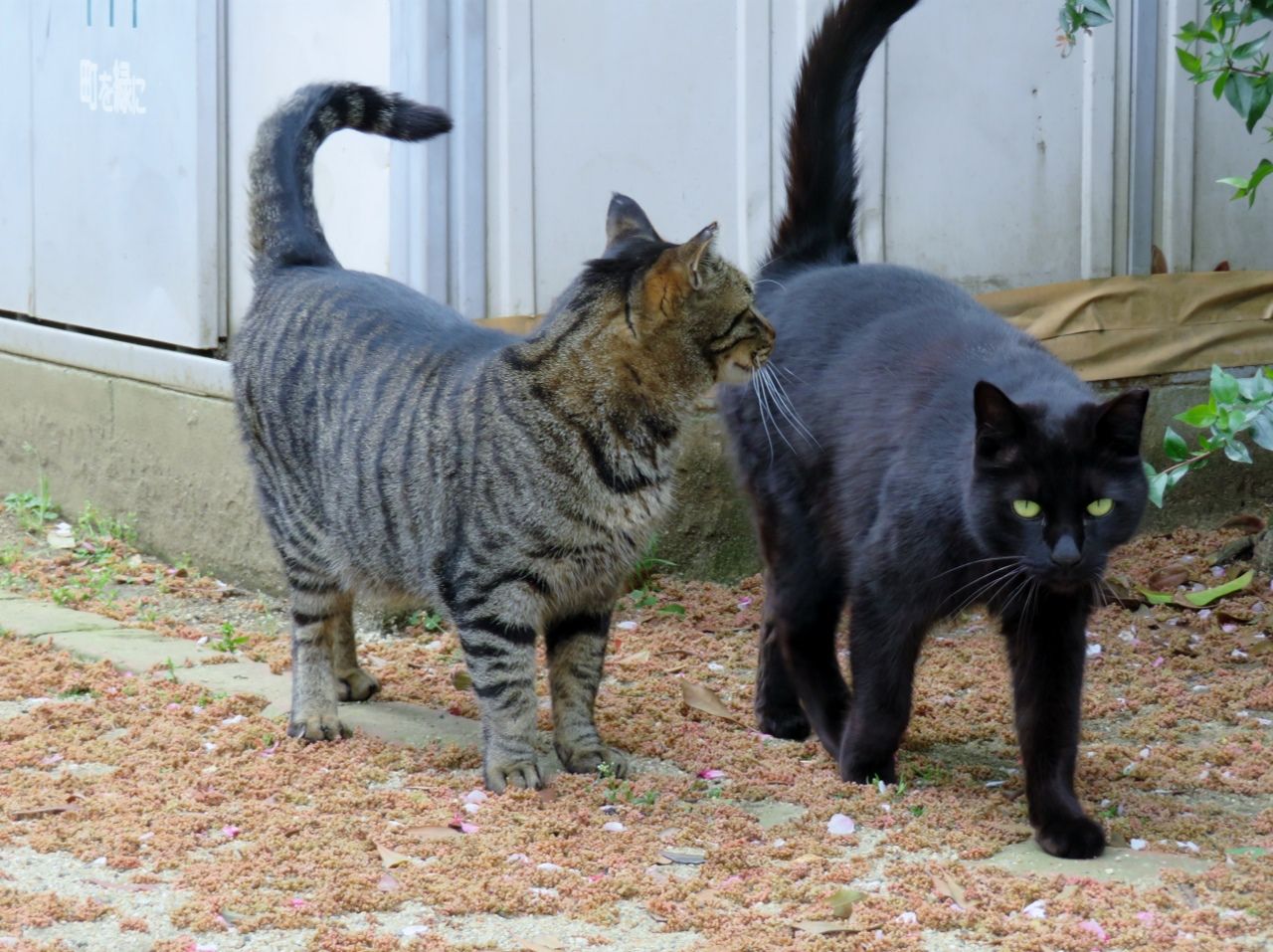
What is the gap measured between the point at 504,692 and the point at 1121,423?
1526 mm

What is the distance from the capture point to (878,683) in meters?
3.84

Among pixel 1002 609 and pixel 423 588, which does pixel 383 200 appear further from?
pixel 1002 609

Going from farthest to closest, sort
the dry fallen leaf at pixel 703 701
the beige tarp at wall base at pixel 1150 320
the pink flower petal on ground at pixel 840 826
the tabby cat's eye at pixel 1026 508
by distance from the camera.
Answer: the beige tarp at wall base at pixel 1150 320 < the dry fallen leaf at pixel 703 701 < the pink flower petal on ground at pixel 840 826 < the tabby cat's eye at pixel 1026 508

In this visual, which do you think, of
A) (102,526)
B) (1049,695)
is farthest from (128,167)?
(1049,695)

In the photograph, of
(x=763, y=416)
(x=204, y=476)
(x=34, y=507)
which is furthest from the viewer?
(x=34, y=507)

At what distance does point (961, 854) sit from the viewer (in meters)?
3.47

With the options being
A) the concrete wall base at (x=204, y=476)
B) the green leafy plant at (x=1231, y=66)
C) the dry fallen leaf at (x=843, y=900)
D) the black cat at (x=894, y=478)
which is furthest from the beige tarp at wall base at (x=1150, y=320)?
the dry fallen leaf at (x=843, y=900)

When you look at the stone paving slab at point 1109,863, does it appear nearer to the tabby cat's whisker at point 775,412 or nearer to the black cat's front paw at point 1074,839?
the black cat's front paw at point 1074,839

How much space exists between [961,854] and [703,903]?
633mm

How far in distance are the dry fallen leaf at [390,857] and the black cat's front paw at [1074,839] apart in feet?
4.50

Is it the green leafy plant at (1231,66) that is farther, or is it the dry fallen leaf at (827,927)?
the green leafy plant at (1231,66)

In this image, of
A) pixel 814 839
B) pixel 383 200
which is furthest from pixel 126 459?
pixel 814 839

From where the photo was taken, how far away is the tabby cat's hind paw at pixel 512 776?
12.5ft

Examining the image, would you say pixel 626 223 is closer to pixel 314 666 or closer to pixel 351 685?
pixel 314 666
